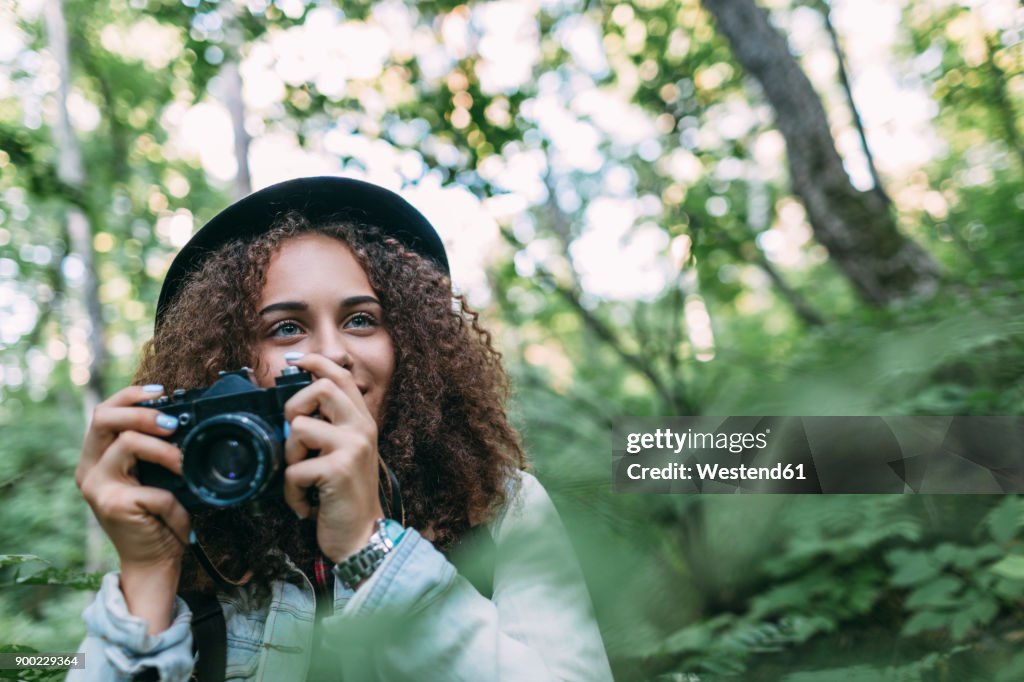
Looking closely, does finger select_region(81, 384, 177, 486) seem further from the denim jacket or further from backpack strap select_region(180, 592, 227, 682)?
backpack strap select_region(180, 592, 227, 682)

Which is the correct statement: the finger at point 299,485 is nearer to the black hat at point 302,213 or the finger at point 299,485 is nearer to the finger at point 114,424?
the finger at point 114,424

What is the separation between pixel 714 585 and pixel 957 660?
0.52 m

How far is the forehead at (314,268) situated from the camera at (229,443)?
25 cm

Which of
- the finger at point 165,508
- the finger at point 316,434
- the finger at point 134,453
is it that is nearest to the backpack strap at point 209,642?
the finger at point 165,508

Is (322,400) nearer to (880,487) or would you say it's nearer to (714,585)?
(714,585)

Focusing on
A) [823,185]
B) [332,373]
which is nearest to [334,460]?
[332,373]

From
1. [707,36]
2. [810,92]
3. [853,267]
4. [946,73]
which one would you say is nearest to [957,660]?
[853,267]

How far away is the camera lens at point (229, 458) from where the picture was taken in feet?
3.57

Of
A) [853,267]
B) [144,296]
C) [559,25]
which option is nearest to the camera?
[853,267]

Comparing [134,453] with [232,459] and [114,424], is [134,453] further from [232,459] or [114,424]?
[232,459]

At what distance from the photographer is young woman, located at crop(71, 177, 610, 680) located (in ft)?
3.39

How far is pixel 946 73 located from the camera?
3.09 m

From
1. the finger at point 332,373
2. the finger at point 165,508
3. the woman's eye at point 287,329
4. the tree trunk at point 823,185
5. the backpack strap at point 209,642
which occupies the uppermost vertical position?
the tree trunk at point 823,185

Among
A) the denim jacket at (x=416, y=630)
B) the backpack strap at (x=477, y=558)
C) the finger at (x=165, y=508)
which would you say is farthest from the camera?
the backpack strap at (x=477, y=558)
